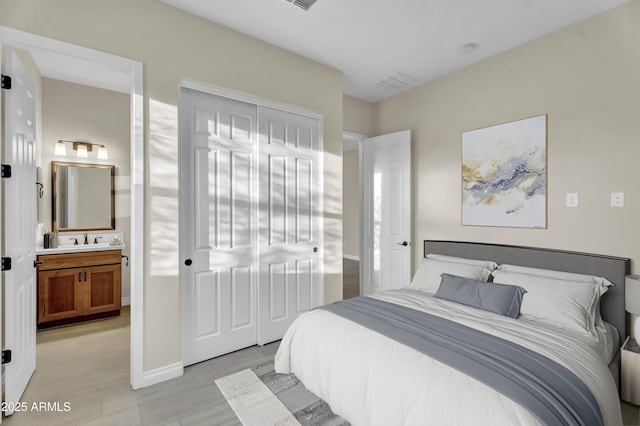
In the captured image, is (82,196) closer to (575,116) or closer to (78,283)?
(78,283)

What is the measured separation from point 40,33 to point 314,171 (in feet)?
7.91

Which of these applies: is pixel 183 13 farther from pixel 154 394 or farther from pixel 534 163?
pixel 534 163

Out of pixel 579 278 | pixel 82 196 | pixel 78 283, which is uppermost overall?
pixel 82 196

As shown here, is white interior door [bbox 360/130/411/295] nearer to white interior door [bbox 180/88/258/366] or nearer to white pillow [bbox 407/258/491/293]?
white pillow [bbox 407/258/491/293]

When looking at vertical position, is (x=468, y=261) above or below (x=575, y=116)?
below

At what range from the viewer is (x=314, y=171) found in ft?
11.3

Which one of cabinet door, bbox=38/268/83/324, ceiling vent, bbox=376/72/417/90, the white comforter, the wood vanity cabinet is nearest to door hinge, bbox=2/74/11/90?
the wood vanity cabinet

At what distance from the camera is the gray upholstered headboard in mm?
2369

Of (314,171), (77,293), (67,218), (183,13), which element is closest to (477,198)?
(314,171)

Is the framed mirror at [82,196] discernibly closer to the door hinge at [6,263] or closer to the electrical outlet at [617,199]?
the door hinge at [6,263]

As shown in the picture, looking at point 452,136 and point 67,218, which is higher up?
point 452,136

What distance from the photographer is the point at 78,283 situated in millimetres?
3574

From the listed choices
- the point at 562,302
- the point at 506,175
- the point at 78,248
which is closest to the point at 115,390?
the point at 78,248

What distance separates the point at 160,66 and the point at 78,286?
112 inches
